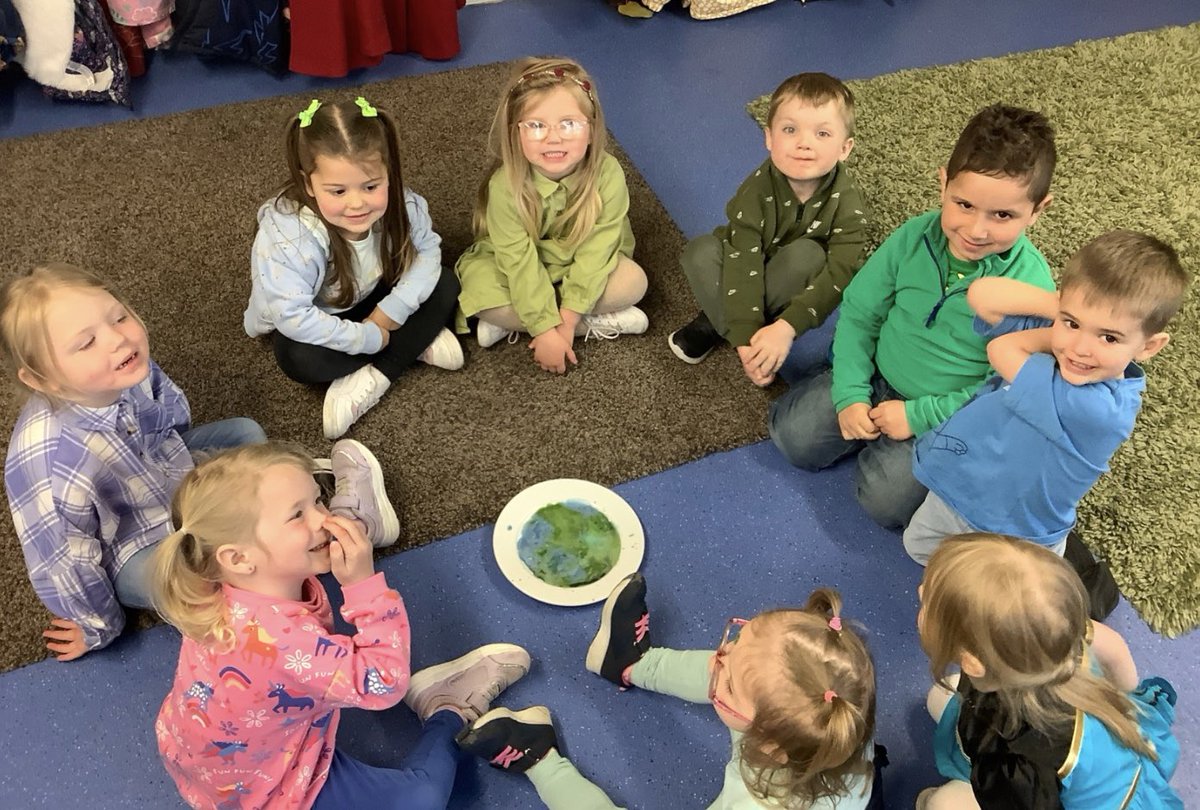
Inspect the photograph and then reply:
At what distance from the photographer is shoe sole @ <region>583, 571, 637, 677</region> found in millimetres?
1513

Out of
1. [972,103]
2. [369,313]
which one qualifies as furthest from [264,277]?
[972,103]

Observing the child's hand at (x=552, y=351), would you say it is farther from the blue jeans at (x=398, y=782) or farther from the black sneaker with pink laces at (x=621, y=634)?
the blue jeans at (x=398, y=782)

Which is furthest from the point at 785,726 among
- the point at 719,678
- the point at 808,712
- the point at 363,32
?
the point at 363,32

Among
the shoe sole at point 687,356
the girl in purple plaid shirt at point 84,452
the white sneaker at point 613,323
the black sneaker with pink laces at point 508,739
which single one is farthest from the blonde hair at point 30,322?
the shoe sole at point 687,356

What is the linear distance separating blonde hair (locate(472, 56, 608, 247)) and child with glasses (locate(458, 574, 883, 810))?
3.12ft

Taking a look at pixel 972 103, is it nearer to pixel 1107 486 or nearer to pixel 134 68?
pixel 1107 486

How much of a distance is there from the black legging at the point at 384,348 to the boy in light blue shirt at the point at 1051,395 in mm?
991

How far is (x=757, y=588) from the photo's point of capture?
167 cm

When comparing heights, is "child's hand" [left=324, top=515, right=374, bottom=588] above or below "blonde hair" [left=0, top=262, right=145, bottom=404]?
below

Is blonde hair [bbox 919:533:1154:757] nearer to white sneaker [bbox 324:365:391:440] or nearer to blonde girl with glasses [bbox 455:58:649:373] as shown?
blonde girl with glasses [bbox 455:58:649:373]

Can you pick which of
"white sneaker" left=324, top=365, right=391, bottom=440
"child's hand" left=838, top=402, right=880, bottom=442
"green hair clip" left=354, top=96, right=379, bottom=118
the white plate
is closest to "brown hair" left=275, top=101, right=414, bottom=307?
"green hair clip" left=354, top=96, right=379, bottom=118

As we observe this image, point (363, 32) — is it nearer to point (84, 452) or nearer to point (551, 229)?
point (551, 229)

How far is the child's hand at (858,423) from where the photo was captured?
1.70 meters

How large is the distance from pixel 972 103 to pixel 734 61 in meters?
0.71
